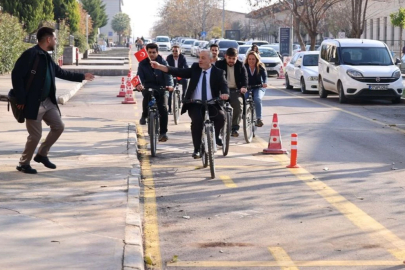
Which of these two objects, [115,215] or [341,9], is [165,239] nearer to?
[115,215]

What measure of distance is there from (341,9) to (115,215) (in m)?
62.2

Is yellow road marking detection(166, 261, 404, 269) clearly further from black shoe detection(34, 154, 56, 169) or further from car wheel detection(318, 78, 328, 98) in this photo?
car wheel detection(318, 78, 328, 98)

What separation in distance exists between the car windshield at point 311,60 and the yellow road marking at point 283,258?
78.4 ft

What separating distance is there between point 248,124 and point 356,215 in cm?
670

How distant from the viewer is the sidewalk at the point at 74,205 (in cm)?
670

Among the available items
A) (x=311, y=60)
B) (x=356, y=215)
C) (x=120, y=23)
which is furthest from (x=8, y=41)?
(x=120, y=23)

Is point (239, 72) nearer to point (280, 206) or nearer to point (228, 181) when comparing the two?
point (228, 181)

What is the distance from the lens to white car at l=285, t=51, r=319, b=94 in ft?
98.1

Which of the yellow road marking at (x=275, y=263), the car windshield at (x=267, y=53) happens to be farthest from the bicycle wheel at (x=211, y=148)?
the car windshield at (x=267, y=53)

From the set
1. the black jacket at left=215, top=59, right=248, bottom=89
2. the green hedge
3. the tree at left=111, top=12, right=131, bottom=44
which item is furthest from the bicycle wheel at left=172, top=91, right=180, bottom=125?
the tree at left=111, top=12, right=131, bottom=44

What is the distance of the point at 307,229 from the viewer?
8320 mm

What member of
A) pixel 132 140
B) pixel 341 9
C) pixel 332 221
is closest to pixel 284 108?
pixel 132 140

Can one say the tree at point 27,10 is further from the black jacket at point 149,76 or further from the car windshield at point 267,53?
the black jacket at point 149,76

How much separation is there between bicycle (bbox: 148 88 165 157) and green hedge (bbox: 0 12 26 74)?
70.6 feet
